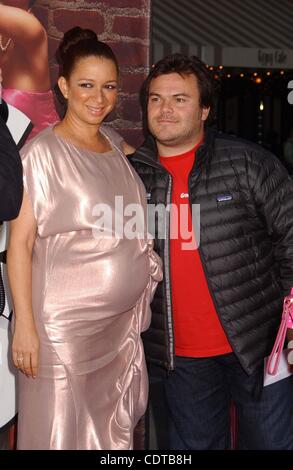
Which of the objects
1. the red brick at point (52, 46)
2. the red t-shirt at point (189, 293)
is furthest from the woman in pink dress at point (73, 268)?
the red brick at point (52, 46)

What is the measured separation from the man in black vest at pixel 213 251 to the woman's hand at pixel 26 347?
1.67 feet

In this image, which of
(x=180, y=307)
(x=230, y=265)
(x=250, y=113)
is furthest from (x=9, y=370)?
(x=250, y=113)

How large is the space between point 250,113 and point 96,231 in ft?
24.5

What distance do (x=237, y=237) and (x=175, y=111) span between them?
1.60 ft

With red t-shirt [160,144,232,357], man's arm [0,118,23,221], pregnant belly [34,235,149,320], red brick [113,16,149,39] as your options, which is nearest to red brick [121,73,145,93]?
red brick [113,16,149,39]

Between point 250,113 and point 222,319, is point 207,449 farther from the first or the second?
point 250,113

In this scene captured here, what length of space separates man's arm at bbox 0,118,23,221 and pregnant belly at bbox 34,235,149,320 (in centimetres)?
35

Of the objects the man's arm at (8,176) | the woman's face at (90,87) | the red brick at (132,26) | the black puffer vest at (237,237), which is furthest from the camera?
the red brick at (132,26)

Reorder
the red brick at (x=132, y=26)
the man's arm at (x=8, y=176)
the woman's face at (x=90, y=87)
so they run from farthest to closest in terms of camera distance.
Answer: the red brick at (x=132, y=26) → the woman's face at (x=90, y=87) → the man's arm at (x=8, y=176)

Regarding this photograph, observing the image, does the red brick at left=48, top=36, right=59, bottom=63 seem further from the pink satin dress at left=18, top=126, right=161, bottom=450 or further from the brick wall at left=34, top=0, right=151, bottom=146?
the pink satin dress at left=18, top=126, right=161, bottom=450

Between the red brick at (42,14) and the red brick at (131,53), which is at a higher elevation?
the red brick at (42,14)

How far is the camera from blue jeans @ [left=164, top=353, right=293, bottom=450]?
2568mm

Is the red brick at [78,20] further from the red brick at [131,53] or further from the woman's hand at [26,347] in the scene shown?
the woman's hand at [26,347]

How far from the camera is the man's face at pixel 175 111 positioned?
250 cm
